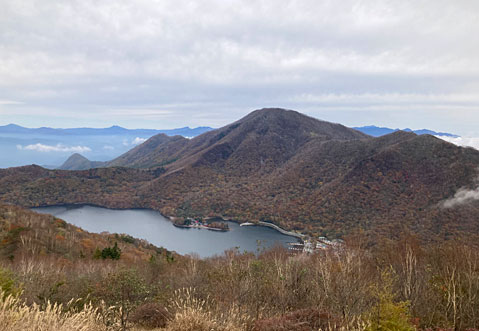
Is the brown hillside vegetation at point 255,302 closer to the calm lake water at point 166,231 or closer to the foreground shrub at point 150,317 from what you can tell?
the foreground shrub at point 150,317

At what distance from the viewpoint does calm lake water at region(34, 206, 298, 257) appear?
334 ft

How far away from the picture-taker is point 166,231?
124 meters

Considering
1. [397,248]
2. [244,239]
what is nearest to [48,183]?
[244,239]

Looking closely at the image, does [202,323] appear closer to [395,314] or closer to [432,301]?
[395,314]

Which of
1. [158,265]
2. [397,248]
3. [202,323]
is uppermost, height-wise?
[202,323]

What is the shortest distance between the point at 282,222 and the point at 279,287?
4522 inches

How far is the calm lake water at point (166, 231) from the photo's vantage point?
102 metres

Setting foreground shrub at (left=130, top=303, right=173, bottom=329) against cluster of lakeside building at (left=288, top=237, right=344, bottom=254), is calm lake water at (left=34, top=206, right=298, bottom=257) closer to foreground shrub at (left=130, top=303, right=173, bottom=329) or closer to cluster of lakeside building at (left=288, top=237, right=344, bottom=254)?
cluster of lakeside building at (left=288, top=237, right=344, bottom=254)

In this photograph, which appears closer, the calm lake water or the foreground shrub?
the foreground shrub

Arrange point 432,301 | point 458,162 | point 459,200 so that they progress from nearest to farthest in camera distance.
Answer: point 432,301 → point 459,200 → point 458,162

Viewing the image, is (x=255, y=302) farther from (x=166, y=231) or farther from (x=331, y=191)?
(x=331, y=191)

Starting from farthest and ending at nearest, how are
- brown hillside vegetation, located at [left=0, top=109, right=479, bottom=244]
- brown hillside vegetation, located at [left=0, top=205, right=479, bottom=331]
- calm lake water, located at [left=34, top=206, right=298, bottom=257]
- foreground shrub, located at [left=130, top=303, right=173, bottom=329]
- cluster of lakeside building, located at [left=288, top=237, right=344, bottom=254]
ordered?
calm lake water, located at [left=34, top=206, right=298, bottom=257] → brown hillside vegetation, located at [left=0, top=109, right=479, bottom=244] → cluster of lakeside building, located at [left=288, top=237, right=344, bottom=254] → foreground shrub, located at [left=130, top=303, right=173, bottom=329] → brown hillside vegetation, located at [left=0, top=205, right=479, bottom=331]

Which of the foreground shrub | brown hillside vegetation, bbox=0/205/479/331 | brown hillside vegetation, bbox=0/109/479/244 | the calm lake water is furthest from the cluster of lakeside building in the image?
the foreground shrub

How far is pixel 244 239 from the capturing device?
359 ft
